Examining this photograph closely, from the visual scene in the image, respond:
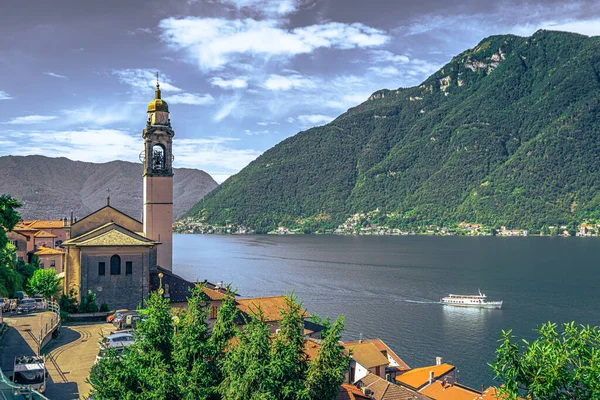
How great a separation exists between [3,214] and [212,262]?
5423 inches

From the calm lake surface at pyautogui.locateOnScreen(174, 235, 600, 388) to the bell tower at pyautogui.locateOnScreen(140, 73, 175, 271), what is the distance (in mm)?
24593

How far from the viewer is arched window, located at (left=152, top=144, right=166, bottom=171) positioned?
1868 inches

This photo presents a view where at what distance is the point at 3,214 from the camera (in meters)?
28.0

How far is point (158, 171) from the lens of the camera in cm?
4750

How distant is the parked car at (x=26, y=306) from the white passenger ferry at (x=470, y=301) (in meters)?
77.0

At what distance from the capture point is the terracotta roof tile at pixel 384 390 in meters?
36.9

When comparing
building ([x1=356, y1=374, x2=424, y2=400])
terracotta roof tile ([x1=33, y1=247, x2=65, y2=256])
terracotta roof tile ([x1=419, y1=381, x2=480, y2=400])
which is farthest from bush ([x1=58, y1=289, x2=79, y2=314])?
terracotta roof tile ([x1=33, y1=247, x2=65, y2=256])

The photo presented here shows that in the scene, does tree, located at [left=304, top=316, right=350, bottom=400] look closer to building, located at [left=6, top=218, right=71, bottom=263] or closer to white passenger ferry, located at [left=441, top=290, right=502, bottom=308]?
building, located at [left=6, top=218, right=71, bottom=263]

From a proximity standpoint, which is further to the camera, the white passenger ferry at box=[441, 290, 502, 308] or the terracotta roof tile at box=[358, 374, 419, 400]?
the white passenger ferry at box=[441, 290, 502, 308]

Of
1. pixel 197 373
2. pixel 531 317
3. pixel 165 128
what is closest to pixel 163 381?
pixel 197 373

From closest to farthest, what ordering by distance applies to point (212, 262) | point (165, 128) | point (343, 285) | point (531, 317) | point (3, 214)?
point (3, 214)
point (165, 128)
point (531, 317)
point (343, 285)
point (212, 262)

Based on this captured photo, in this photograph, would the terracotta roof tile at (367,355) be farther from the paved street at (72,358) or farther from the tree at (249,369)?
the tree at (249,369)

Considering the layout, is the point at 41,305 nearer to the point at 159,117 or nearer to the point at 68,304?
→ the point at 68,304

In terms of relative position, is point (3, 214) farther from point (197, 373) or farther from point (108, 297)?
point (197, 373)
